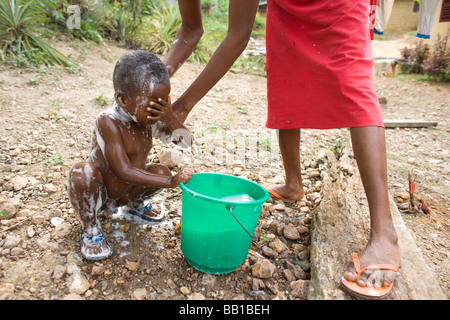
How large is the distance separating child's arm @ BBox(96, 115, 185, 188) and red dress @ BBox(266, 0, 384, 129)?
747 millimetres

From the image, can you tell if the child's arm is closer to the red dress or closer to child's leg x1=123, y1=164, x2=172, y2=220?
child's leg x1=123, y1=164, x2=172, y2=220

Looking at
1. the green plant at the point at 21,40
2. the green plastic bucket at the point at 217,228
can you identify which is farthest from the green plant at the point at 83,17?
the green plastic bucket at the point at 217,228

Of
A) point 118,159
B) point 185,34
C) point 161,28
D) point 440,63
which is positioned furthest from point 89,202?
point 440,63

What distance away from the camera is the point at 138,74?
138 cm

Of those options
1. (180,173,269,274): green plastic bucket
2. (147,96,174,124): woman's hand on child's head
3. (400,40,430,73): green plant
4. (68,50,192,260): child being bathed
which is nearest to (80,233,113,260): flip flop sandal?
(68,50,192,260): child being bathed

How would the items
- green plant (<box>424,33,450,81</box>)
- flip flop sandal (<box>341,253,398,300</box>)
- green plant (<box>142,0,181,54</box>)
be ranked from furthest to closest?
green plant (<box>424,33,450,81</box>) → green plant (<box>142,0,181,54</box>) → flip flop sandal (<box>341,253,398,300</box>)

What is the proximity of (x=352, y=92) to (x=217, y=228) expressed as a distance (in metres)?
0.85

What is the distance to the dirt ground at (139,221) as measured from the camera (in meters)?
1.42

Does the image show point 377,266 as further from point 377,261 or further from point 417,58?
point 417,58

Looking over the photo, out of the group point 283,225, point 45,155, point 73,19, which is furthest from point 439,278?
point 73,19

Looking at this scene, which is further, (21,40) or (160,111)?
(21,40)

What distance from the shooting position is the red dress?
4.67 ft
